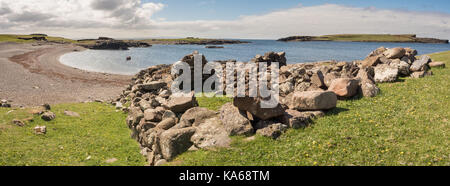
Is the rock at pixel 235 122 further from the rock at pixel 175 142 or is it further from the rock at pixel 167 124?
the rock at pixel 167 124

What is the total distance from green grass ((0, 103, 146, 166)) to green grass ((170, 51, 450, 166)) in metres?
6.66

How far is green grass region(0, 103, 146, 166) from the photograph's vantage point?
53.4 ft

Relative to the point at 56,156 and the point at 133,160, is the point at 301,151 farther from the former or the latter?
the point at 56,156

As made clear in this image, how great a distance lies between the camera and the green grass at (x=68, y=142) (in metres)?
16.3

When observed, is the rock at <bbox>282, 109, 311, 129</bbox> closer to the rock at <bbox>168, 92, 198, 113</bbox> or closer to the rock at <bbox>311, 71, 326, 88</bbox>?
the rock at <bbox>311, 71, 326, 88</bbox>

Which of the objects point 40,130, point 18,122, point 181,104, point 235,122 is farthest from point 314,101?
point 18,122

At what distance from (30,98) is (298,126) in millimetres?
47547

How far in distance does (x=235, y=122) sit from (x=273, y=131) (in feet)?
8.85

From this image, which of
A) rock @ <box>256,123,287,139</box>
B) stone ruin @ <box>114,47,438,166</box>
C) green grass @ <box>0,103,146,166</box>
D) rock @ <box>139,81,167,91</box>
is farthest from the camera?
rock @ <box>139,81,167,91</box>

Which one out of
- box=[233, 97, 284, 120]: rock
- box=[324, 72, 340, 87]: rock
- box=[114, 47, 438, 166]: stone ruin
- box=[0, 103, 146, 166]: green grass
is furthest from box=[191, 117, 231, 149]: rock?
box=[324, 72, 340, 87]: rock

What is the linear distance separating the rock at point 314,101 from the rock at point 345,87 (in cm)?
292

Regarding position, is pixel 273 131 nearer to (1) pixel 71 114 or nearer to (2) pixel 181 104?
(2) pixel 181 104

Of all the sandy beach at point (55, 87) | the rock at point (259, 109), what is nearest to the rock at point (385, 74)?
the rock at point (259, 109)

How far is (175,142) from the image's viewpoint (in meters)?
16.1
